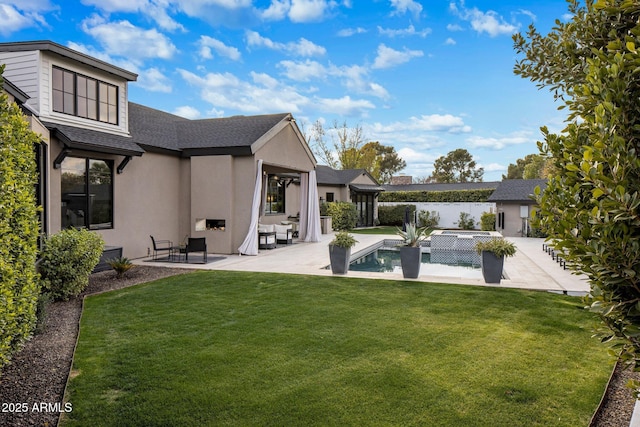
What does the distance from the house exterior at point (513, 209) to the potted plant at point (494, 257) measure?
14233 mm

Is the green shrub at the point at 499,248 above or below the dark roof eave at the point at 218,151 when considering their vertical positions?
below

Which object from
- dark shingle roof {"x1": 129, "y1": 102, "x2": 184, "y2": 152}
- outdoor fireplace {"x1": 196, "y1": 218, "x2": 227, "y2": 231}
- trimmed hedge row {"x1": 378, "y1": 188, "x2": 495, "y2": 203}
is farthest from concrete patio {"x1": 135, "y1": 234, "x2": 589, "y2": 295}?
trimmed hedge row {"x1": 378, "y1": 188, "x2": 495, "y2": 203}

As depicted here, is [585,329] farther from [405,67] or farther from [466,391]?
[405,67]

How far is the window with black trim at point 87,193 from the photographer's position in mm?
11133

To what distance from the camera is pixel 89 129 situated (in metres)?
11.7

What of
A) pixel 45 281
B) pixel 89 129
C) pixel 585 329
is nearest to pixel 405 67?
pixel 89 129

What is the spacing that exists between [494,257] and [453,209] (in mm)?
20535

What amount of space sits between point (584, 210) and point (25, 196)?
5.26 m

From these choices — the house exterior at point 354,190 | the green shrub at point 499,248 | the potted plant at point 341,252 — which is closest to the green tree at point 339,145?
the house exterior at point 354,190

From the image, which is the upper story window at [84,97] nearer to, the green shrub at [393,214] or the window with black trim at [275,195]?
the window with black trim at [275,195]

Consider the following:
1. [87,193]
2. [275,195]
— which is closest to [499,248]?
[87,193]

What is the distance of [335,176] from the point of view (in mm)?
30469

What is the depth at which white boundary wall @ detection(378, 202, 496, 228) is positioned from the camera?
93.2 ft

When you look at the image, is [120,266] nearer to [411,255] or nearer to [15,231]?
[15,231]
